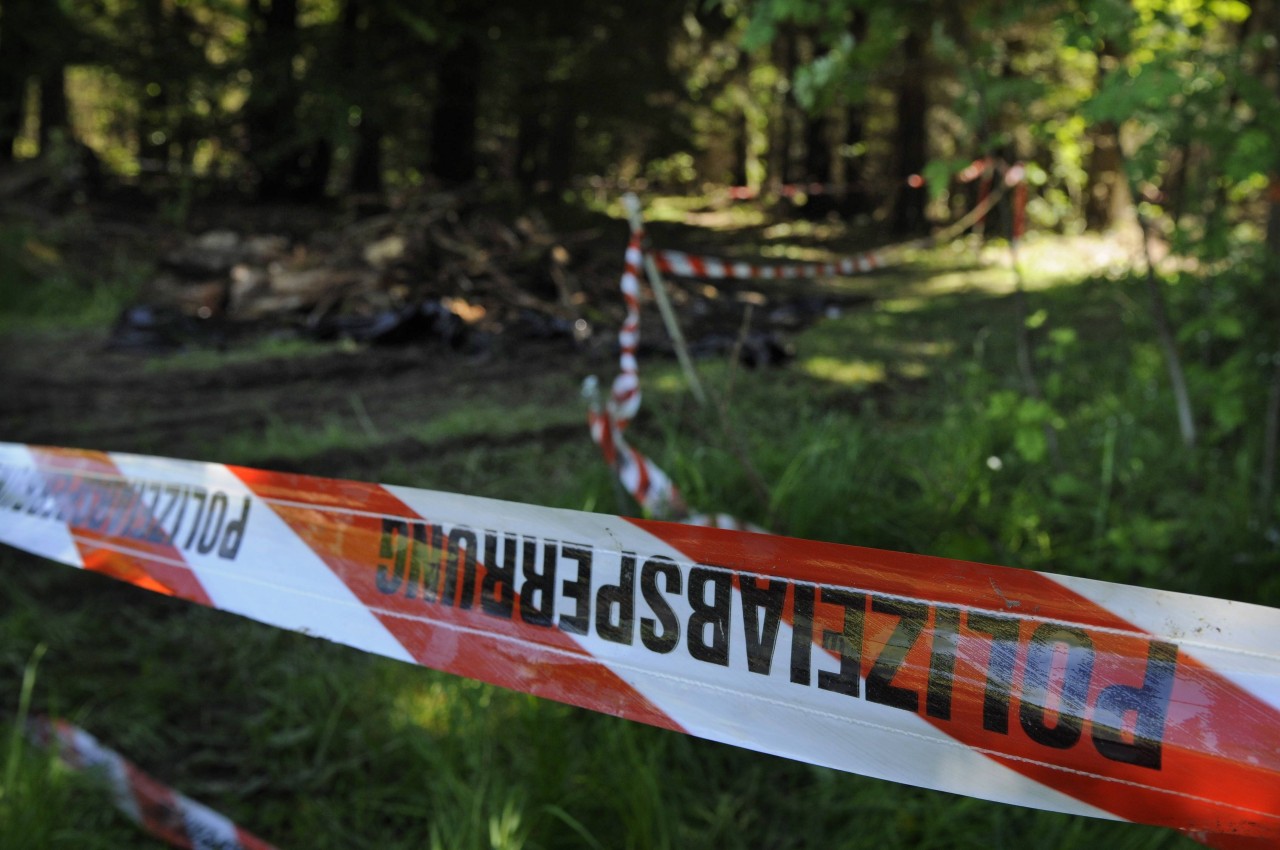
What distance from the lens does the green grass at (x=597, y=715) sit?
2873 millimetres

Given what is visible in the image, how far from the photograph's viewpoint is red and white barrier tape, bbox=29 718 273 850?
9.52ft

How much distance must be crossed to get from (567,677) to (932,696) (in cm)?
57

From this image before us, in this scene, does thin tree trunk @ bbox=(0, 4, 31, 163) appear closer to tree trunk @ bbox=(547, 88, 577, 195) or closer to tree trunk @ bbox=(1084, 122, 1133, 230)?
→ tree trunk @ bbox=(547, 88, 577, 195)

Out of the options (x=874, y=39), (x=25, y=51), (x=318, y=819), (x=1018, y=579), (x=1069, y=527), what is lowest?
(x=318, y=819)

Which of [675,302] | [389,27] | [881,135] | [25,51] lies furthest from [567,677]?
[881,135]

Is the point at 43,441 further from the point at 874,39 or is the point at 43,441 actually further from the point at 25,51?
the point at 25,51

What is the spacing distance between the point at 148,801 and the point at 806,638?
2.34 metres

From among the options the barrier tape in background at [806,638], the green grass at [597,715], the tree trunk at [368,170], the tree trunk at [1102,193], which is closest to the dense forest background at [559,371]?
the green grass at [597,715]

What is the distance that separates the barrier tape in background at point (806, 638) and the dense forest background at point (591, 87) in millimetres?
3094

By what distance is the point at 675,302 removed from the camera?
1125 centimetres

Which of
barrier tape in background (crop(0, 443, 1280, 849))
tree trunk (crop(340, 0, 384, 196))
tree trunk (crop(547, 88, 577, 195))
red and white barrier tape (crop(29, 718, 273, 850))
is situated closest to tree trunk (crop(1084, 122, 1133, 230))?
tree trunk (crop(547, 88, 577, 195))

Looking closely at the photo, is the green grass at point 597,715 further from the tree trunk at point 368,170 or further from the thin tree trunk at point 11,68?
the tree trunk at point 368,170

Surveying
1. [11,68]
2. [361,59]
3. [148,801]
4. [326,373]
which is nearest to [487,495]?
[148,801]

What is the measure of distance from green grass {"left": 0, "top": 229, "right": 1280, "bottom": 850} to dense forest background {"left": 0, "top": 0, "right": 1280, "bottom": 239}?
1.07 meters
